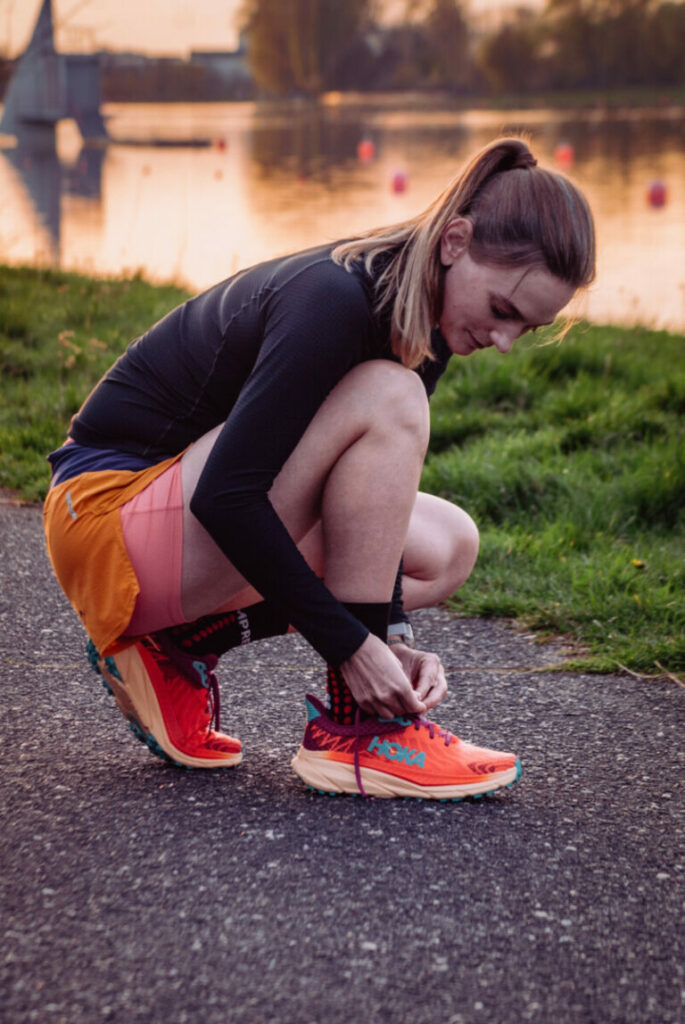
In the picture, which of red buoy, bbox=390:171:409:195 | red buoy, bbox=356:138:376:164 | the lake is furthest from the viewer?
red buoy, bbox=356:138:376:164

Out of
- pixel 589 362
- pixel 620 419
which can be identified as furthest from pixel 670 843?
pixel 589 362

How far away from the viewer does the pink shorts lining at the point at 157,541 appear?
183 cm

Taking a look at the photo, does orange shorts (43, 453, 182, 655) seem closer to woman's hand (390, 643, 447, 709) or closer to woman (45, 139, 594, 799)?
woman (45, 139, 594, 799)

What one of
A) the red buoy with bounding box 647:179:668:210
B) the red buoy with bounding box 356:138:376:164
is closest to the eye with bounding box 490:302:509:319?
the red buoy with bounding box 647:179:668:210

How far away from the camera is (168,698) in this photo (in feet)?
6.29

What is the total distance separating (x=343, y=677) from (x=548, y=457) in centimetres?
231

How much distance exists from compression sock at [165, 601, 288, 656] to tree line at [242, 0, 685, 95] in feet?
181

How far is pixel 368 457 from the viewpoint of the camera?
1.77 m

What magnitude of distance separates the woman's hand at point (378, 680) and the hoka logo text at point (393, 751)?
0.08 meters

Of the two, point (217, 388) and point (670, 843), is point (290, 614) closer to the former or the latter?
point (217, 388)

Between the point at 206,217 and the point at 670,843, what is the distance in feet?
38.5

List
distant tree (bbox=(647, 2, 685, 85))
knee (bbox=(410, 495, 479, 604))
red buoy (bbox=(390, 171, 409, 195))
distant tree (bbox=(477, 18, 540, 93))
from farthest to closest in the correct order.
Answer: distant tree (bbox=(477, 18, 540, 93)), distant tree (bbox=(647, 2, 685, 85)), red buoy (bbox=(390, 171, 409, 195)), knee (bbox=(410, 495, 479, 604))

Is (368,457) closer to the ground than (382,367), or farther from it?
closer to the ground

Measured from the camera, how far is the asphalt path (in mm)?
1425
